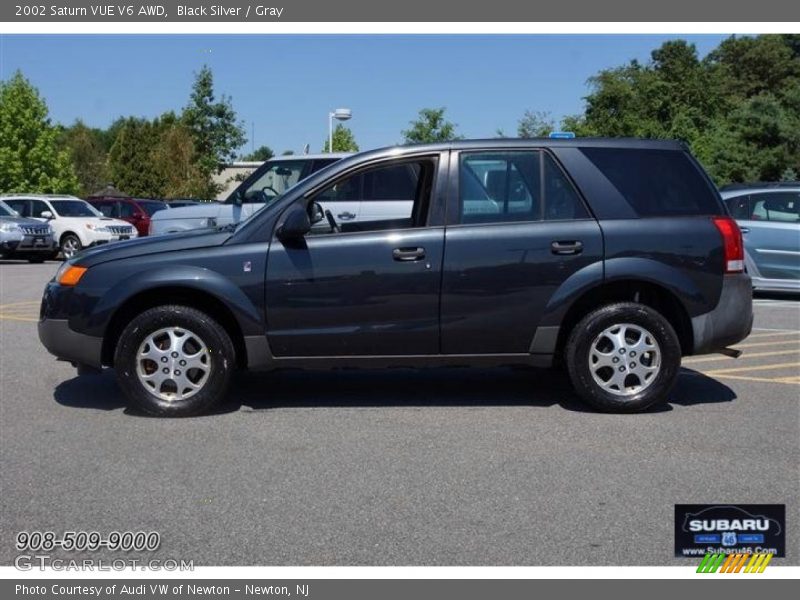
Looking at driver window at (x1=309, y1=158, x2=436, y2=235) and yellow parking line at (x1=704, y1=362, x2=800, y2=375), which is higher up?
driver window at (x1=309, y1=158, x2=436, y2=235)

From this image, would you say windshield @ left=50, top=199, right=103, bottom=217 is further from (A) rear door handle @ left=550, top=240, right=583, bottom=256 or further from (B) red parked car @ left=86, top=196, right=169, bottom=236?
(A) rear door handle @ left=550, top=240, right=583, bottom=256

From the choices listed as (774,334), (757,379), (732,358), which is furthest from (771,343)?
(757,379)

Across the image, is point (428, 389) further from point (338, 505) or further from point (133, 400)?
point (338, 505)

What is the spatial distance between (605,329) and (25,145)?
41918mm

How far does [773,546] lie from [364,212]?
5.64 m

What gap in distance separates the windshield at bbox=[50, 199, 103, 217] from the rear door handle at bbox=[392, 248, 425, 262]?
20.0m

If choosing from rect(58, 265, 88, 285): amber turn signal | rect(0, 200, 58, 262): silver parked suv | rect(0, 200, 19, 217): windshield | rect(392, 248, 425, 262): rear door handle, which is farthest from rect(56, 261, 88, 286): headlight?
rect(0, 200, 19, 217): windshield

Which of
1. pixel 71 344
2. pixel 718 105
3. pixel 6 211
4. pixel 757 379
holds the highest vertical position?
pixel 718 105

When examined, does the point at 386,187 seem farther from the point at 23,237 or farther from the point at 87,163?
the point at 87,163

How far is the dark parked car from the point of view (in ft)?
21.6

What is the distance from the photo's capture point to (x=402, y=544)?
4.34 m

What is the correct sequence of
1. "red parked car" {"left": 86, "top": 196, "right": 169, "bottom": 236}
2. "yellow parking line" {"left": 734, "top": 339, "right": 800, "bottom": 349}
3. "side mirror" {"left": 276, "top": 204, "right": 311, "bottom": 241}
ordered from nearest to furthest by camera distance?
Answer: "side mirror" {"left": 276, "top": 204, "right": 311, "bottom": 241}
"yellow parking line" {"left": 734, "top": 339, "right": 800, "bottom": 349}
"red parked car" {"left": 86, "top": 196, "right": 169, "bottom": 236}

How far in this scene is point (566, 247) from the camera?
659cm

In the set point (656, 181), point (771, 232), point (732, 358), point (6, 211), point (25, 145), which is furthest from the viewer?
point (25, 145)
